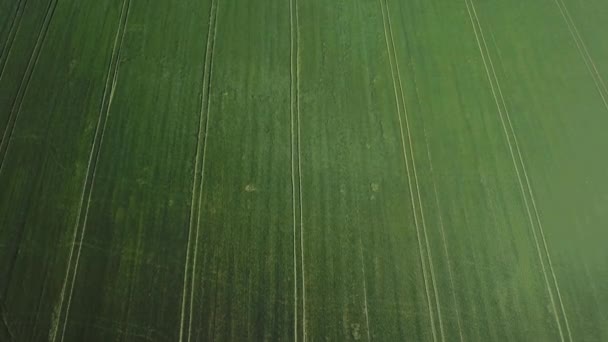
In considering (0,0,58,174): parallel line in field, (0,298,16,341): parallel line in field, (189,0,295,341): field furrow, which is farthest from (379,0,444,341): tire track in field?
(0,0,58,174): parallel line in field

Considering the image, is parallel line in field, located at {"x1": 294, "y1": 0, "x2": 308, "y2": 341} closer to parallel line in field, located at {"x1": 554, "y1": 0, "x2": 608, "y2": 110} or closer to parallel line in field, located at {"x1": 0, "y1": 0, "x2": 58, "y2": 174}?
parallel line in field, located at {"x1": 0, "y1": 0, "x2": 58, "y2": 174}

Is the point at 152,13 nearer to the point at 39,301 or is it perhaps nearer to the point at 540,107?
the point at 39,301

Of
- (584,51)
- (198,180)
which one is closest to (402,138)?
(198,180)

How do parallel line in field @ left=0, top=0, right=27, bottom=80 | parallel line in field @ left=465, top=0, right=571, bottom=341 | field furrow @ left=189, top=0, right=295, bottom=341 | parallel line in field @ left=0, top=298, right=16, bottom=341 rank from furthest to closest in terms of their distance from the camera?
parallel line in field @ left=0, top=0, right=27, bottom=80, parallel line in field @ left=465, top=0, right=571, bottom=341, field furrow @ left=189, top=0, right=295, bottom=341, parallel line in field @ left=0, top=298, right=16, bottom=341

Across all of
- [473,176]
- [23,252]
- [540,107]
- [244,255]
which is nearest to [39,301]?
[23,252]

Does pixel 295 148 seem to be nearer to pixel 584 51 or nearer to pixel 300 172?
pixel 300 172

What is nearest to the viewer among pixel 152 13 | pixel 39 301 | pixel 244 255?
pixel 39 301
